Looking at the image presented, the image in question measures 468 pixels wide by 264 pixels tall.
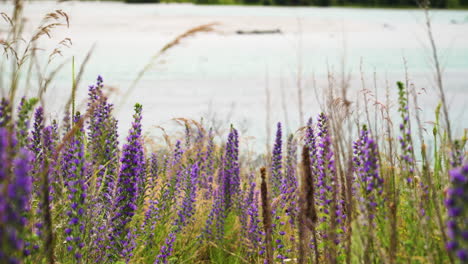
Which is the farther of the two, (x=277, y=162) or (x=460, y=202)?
(x=277, y=162)

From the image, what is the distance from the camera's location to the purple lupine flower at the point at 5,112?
74.2 inches

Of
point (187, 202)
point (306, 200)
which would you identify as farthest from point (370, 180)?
point (187, 202)

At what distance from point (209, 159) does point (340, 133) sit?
368 centimetres

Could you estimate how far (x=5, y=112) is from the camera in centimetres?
190

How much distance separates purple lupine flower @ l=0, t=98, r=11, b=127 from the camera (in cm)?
189

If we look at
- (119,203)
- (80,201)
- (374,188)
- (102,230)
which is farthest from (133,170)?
(374,188)

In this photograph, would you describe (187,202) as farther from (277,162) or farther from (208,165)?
(208,165)

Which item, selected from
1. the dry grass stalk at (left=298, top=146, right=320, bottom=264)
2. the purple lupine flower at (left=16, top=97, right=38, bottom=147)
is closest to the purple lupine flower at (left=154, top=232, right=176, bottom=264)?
the dry grass stalk at (left=298, top=146, right=320, bottom=264)

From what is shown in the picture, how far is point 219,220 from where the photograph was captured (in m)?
4.85

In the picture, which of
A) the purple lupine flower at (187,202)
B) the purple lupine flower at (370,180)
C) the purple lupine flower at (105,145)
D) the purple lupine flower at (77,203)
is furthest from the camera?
the purple lupine flower at (187,202)

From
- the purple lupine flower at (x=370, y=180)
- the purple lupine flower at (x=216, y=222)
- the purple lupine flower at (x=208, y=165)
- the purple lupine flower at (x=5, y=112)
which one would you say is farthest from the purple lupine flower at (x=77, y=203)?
the purple lupine flower at (x=208, y=165)

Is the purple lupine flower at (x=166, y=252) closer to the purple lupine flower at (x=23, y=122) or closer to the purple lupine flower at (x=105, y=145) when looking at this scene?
the purple lupine flower at (x=105, y=145)

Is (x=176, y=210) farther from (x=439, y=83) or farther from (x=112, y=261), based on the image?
(x=439, y=83)

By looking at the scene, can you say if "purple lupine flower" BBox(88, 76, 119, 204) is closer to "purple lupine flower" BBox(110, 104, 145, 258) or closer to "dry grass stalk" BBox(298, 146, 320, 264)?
"purple lupine flower" BBox(110, 104, 145, 258)
